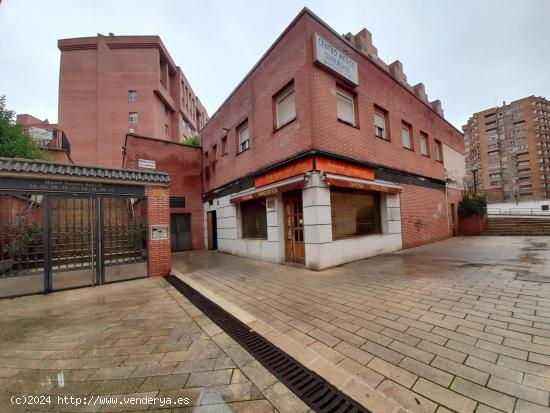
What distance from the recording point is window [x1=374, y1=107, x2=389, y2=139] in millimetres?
9977

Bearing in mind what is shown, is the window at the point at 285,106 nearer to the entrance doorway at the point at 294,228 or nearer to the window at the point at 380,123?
the entrance doorway at the point at 294,228

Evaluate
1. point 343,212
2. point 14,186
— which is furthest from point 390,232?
point 14,186

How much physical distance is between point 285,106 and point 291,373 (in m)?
8.49

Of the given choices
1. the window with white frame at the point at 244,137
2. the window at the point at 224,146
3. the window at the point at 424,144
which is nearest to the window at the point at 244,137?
the window with white frame at the point at 244,137

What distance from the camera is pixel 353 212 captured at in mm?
8789

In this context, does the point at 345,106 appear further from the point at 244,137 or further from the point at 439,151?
the point at 439,151

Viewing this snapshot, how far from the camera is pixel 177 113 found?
3203 cm

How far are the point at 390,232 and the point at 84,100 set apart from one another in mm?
35482

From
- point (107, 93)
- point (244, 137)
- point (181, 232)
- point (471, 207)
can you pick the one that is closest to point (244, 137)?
point (244, 137)

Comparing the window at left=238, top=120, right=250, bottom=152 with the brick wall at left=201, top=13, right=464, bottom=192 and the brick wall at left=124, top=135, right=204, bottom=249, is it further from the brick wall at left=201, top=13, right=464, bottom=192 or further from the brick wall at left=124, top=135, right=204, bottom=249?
the brick wall at left=124, top=135, right=204, bottom=249

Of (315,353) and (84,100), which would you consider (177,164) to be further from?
(84,100)

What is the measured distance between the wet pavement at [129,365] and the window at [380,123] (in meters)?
10.0

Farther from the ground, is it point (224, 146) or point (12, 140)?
point (12, 140)

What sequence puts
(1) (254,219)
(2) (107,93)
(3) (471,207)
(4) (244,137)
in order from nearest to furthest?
(1) (254,219)
(4) (244,137)
(3) (471,207)
(2) (107,93)
